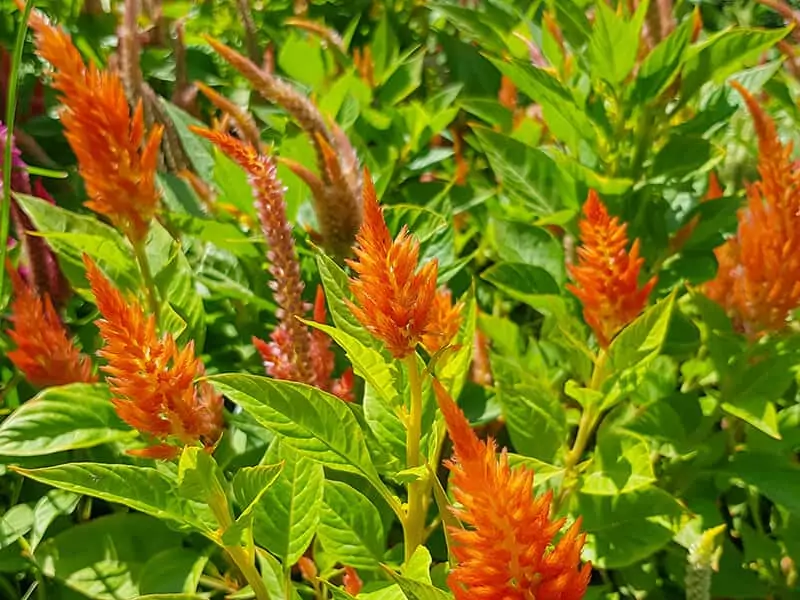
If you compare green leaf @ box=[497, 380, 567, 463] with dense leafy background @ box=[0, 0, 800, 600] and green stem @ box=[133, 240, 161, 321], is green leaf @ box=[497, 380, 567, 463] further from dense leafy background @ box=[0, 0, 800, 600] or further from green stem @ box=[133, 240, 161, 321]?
green stem @ box=[133, 240, 161, 321]

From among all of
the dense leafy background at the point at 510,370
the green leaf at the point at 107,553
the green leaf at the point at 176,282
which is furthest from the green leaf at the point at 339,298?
the green leaf at the point at 107,553

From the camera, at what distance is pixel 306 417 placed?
0.66 metres

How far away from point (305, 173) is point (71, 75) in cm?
24

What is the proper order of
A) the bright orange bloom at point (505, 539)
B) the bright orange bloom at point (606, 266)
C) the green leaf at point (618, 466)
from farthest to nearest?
1. the green leaf at point (618, 466)
2. the bright orange bloom at point (606, 266)
3. the bright orange bloom at point (505, 539)

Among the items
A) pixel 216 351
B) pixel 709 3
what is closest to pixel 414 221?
pixel 216 351

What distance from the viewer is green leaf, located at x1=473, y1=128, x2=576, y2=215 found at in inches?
41.8

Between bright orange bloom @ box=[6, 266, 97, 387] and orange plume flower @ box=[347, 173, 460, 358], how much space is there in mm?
441

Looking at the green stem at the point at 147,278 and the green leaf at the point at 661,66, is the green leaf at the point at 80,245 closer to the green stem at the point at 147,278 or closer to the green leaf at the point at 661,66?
the green stem at the point at 147,278

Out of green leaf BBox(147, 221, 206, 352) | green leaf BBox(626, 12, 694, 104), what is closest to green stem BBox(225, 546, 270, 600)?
green leaf BBox(147, 221, 206, 352)

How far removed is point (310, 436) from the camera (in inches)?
26.5

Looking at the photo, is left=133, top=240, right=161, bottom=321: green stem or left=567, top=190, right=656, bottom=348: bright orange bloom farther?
left=133, top=240, right=161, bottom=321: green stem

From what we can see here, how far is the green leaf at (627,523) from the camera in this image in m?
0.86

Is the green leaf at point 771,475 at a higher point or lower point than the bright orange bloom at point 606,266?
lower

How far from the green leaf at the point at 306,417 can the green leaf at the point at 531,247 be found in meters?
0.48
